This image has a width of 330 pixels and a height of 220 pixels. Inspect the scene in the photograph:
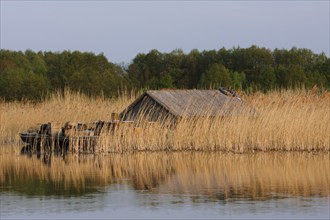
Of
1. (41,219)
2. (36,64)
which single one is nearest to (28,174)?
(41,219)

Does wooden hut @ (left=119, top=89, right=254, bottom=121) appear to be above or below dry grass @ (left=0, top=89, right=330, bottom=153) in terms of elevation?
above

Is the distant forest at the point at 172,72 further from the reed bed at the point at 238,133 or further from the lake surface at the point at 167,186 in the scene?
the lake surface at the point at 167,186

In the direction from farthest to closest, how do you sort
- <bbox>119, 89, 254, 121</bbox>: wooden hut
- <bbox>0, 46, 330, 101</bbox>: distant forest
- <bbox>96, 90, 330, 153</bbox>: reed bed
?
<bbox>0, 46, 330, 101</bbox>: distant forest, <bbox>119, 89, 254, 121</bbox>: wooden hut, <bbox>96, 90, 330, 153</bbox>: reed bed

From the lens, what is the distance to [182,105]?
85.8 feet

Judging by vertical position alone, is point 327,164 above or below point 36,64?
below

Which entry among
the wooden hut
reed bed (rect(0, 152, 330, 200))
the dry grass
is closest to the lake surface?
reed bed (rect(0, 152, 330, 200))

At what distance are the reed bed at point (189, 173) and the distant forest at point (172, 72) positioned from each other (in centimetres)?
1596

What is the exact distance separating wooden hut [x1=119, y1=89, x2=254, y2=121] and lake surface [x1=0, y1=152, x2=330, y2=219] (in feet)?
7.79

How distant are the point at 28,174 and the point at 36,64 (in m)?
51.0

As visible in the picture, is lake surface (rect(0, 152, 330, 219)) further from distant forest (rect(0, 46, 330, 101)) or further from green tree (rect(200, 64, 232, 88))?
green tree (rect(200, 64, 232, 88))

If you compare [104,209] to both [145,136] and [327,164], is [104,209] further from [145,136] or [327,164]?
[145,136]

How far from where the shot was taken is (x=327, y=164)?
66.5 feet

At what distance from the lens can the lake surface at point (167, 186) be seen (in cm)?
1372

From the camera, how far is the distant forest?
43.2 m
